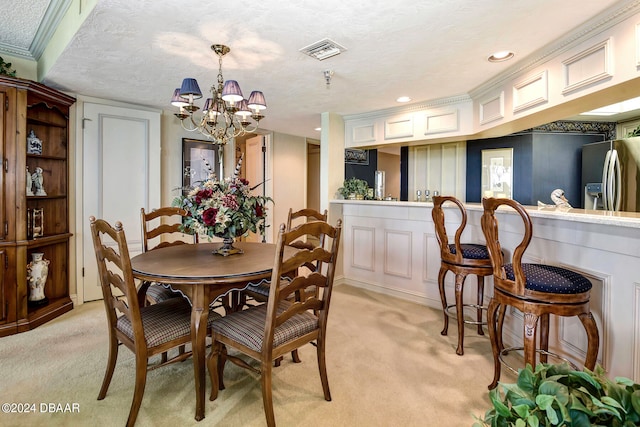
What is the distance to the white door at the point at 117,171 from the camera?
11.1ft

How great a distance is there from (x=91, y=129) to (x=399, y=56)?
3.11 m

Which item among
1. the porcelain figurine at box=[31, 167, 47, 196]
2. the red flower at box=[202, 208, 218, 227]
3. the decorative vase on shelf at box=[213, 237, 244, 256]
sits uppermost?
the porcelain figurine at box=[31, 167, 47, 196]

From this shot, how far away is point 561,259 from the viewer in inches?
79.0

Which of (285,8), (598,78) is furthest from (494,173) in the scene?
(285,8)

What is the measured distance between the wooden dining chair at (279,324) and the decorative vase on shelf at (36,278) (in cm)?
223

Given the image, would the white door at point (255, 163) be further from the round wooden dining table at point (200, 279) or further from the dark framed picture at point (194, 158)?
the round wooden dining table at point (200, 279)

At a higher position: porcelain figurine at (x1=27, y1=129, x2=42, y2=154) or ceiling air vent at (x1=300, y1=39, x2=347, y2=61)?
ceiling air vent at (x1=300, y1=39, x2=347, y2=61)

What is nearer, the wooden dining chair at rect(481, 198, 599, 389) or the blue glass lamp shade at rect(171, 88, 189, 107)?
the wooden dining chair at rect(481, 198, 599, 389)

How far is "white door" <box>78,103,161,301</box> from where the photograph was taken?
3.39 meters

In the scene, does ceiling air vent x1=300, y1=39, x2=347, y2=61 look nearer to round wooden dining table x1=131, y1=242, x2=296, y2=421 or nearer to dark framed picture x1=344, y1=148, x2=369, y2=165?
round wooden dining table x1=131, y1=242, x2=296, y2=421

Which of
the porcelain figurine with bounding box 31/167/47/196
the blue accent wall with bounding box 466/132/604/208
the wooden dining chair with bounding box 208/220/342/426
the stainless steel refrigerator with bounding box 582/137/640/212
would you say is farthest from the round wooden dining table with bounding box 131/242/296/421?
the blue accent wall with bounding box 466/132/604/208

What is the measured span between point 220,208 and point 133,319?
2.39ft

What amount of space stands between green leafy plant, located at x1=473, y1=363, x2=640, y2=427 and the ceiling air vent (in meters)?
2.04

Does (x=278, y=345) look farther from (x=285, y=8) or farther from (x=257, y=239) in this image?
(x=257, y=239)
